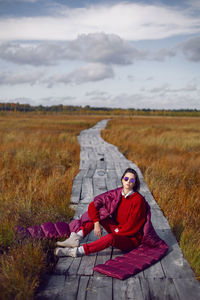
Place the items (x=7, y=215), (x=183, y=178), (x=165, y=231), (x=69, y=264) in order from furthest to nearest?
(x=183, y=178), (x=7, y=215), (x=165, y=231), (x=69, y=264)

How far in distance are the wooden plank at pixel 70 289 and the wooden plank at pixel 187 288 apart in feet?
2.66

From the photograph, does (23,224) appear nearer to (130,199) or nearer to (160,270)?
(130,199)

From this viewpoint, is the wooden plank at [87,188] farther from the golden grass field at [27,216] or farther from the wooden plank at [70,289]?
the wooden plank at [70,289]

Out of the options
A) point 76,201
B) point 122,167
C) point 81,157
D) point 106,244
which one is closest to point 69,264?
point 106,244

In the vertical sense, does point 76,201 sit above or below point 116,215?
below

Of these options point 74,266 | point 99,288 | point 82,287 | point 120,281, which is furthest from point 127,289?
point 74,266

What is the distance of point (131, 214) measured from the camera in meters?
2.89

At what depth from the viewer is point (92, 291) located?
2133mm

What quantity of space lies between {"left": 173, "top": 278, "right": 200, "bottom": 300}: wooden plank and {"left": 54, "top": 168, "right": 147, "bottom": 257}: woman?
0.67 metres

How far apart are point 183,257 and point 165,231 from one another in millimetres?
611

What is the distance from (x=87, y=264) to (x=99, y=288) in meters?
0.41

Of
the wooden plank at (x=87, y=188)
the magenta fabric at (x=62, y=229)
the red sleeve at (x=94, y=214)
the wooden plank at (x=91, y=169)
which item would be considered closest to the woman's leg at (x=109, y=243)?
the red sleeve at (x=94, y=214)

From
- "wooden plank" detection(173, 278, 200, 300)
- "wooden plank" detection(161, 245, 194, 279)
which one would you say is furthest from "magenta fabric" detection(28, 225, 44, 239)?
"wooden plank" detection(173, 278, 200, 300)

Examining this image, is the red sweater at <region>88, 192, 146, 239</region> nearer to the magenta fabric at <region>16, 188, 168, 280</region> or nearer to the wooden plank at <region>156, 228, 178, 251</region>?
the magenta fabric at <region>16, 188, 168, 280</region>
